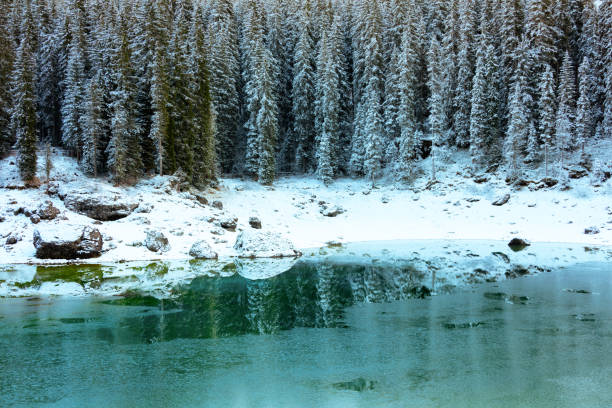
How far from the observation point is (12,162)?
128ft

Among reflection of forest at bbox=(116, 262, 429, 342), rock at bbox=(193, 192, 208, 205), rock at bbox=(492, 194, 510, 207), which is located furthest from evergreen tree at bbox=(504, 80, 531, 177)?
rock at bbox=(193, 192, 208, 205)

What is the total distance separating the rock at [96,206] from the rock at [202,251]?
650 centimetres

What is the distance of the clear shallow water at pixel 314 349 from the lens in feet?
27.1

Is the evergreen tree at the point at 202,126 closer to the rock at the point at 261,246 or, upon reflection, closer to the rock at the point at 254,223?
the rock at the point at 254,223

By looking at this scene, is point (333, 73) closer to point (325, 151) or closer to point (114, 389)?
point (325, 151)

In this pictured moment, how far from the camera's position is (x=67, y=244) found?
75.3 ft

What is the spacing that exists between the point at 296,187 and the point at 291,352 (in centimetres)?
3871

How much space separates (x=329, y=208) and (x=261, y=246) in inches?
607

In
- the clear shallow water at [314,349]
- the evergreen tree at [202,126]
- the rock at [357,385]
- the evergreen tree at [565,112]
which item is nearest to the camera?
the clear shallow water at [314,349]

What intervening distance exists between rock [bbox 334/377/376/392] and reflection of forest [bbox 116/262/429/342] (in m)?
4.30

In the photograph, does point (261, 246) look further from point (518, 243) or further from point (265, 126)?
point (265, 126)

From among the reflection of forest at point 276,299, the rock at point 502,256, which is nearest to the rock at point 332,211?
the rock at point 502,256

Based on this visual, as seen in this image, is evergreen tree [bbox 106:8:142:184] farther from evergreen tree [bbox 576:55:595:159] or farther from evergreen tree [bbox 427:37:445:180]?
evergreen tree [bbox 576:55:595:159]

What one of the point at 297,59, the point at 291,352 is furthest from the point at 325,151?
the point at 291,352
